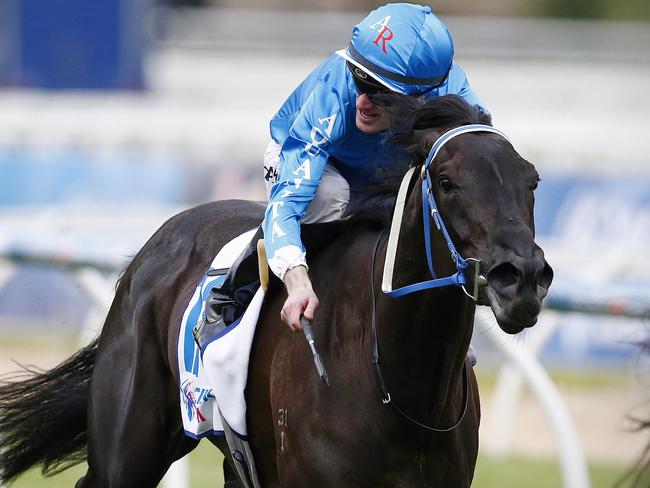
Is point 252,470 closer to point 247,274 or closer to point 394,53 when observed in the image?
point 247,274

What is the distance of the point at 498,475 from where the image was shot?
7.48m

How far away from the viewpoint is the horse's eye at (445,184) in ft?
11.4

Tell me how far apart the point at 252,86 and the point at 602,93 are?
198 inches

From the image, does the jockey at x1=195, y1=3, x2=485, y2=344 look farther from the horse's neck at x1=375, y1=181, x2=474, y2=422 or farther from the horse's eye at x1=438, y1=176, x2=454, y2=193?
the horse's eye at x1=438, y1=176, x2=454, y2=193

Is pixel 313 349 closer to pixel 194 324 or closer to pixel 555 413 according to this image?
pixel 194 324

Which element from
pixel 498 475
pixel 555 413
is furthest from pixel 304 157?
pixel 498 475

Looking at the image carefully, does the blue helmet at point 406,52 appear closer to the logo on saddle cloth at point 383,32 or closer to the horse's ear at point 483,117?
the logo on saddle cloth at point 383,32

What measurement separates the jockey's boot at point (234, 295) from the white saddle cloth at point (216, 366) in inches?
2.1

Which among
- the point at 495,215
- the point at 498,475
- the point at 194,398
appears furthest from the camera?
the point at 498,475

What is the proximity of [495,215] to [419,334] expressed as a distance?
1.94 ft

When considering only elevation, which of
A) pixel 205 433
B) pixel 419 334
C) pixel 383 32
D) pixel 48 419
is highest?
pixel 383 32

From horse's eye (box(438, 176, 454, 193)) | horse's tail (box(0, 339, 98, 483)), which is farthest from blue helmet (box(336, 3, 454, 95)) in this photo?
horse's tail (box(0, 339, 98, 483))

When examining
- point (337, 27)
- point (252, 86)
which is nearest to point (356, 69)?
point (252, 86)

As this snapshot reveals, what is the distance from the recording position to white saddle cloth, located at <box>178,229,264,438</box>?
14.2ft
